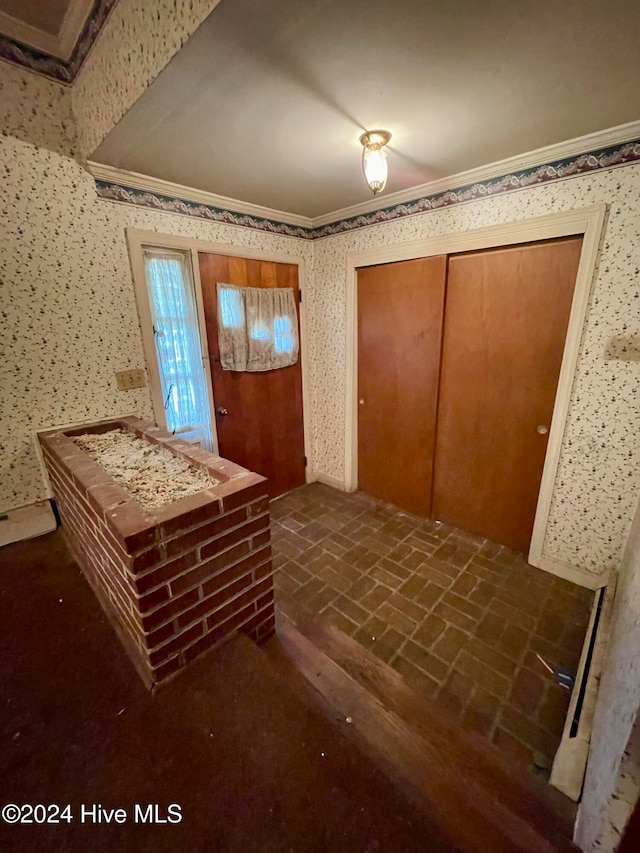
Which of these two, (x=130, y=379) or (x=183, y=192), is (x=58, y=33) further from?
(x=130, y=379)

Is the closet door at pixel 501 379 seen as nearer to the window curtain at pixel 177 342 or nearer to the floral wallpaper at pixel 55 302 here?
the window curtain at pixel 177 342

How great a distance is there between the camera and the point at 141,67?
109cm

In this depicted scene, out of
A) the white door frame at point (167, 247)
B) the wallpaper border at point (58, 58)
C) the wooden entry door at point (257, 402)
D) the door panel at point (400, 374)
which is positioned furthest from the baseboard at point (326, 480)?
the wallpaper border at point (58, 58)

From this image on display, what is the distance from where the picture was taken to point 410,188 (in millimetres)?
2166

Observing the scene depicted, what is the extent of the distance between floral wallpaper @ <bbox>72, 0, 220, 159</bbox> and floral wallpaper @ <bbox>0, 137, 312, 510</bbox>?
28 centimetres

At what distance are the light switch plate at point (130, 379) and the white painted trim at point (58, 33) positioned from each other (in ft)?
4.72

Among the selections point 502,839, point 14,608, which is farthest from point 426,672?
point 14,608

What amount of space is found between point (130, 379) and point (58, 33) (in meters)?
1.52

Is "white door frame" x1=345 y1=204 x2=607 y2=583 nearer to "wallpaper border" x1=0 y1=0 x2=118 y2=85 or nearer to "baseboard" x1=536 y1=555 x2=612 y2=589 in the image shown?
"baseboard" x1=536 y1=555 x2=612 y2=589

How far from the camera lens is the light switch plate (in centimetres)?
195

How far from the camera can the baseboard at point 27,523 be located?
1.65m

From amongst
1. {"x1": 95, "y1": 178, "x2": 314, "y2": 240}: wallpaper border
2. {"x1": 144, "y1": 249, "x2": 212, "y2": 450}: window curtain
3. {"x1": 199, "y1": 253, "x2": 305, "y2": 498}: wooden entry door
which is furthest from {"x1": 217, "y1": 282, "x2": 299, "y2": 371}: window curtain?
{"x1": 95, "y1": 178, "x2": 314, "y2": 240}: wallpaper border

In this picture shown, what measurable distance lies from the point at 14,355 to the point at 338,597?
6.98 ft

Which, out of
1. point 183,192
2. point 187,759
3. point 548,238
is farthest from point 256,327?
point 187,759
